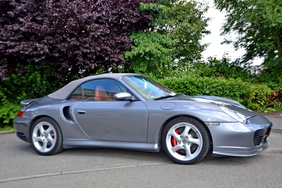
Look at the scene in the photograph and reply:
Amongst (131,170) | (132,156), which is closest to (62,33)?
(132,156)

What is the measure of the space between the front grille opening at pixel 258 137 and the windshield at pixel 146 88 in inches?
61.1

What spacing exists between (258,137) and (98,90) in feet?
8.49

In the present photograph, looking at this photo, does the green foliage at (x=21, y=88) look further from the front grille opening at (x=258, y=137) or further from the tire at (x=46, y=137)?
the front grille opening at (x=258, y=137)

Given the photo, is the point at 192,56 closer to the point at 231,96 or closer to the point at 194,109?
the point at 231,96

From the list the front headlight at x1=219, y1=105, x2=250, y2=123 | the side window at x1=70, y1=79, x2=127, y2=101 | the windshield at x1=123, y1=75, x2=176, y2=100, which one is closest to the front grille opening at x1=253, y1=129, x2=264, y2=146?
the front headlight at x1=219, y1=105, x2=250, y2=123

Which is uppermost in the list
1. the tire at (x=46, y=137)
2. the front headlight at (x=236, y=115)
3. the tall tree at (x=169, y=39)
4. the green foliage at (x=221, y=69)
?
the tall tree at (x=169, y=39)

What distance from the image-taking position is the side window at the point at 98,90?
456cm

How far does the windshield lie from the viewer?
4.41m

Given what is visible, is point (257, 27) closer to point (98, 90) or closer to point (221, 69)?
point (221, 69)

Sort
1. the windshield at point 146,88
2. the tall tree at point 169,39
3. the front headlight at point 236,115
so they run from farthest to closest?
the tall tree at point 169,39
the windshield at point 146,88
the front headlight at point 236,115

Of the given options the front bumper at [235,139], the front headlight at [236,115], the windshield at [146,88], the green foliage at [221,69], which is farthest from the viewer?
the green foliage at [221,69]

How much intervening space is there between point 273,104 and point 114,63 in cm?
555

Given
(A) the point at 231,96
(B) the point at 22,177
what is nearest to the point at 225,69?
(A) the point at 231,96

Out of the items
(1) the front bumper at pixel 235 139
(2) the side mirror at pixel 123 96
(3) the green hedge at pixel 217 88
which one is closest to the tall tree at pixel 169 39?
(3) the green hedge at pixel 217 88
